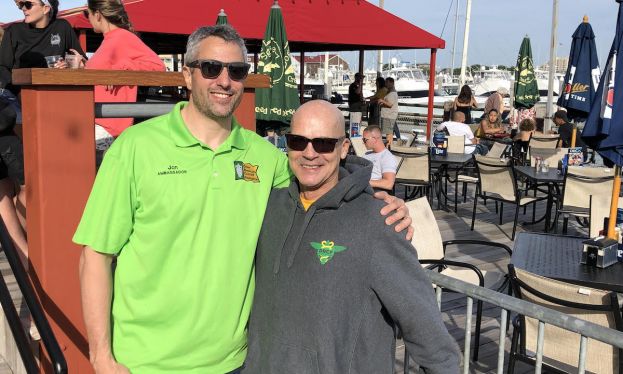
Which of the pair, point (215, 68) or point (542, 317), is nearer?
point (215, 68)

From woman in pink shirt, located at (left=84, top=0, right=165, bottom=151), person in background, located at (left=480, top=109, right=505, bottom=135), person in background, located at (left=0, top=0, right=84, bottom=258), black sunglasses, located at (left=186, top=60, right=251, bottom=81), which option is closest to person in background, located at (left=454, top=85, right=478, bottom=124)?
person in background, located at (left=480, top=109, right=505, bottom=135)

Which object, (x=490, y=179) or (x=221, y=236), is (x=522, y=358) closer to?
(x=221, y=236)

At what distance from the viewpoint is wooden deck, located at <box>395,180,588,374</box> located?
4.28 meters

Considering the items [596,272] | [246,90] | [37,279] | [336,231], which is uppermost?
[246,90]

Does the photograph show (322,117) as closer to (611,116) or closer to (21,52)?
(21,52)

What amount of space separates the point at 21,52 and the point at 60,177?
202 centimetres

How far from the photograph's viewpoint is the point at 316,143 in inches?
77.1

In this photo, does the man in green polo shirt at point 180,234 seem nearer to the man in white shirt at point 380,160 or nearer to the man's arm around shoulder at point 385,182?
the man's arm around shoulder at point 385,182

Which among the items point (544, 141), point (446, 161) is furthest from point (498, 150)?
point (544, 141)

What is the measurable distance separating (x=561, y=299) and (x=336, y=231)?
70.6 inches

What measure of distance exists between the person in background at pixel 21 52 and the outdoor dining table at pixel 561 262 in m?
3.27

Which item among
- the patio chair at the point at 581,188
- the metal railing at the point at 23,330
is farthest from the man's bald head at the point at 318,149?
the patio chair at the point at 581,188

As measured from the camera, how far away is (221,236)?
1912 millimetres

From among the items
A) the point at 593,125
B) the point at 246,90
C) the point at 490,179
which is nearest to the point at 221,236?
the point at 246,90
